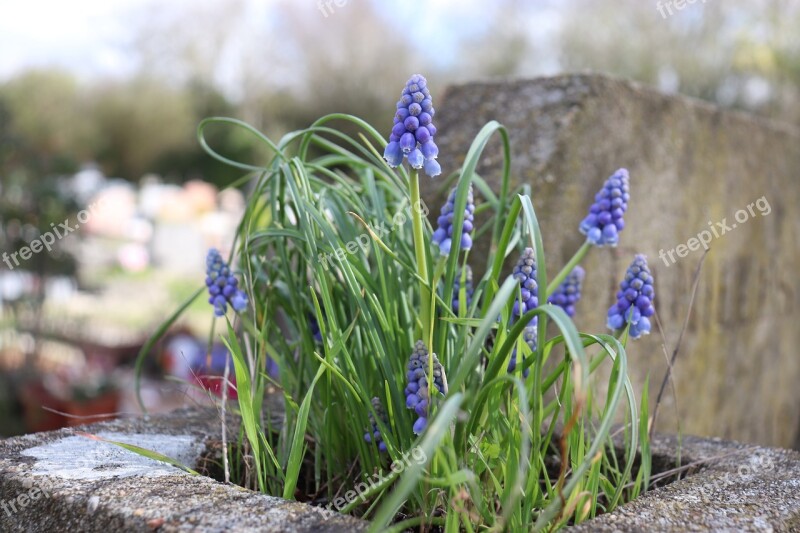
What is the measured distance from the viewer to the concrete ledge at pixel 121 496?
87 centimetres

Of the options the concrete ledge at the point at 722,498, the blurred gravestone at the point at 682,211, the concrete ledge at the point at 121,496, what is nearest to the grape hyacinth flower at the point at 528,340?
the concrete ledge at the point at 722,498

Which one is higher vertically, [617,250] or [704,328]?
[617,250]

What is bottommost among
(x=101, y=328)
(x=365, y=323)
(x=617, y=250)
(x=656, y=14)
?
(x=101, y=328)

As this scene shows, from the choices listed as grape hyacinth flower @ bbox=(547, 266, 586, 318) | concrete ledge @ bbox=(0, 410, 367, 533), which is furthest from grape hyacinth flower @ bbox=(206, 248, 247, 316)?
grape hyacinth flower @ bbox=(547, 266, 586, 318)

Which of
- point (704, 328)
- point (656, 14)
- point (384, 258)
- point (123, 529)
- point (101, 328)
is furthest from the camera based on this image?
point (656, 14)

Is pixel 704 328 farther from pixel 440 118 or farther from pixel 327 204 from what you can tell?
pixel 327 204

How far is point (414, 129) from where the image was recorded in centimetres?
93

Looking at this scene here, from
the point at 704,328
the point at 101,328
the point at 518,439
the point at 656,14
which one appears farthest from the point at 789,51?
the point at 518,439

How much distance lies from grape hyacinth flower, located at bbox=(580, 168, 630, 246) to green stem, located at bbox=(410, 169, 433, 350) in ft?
1.12

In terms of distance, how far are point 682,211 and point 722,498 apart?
1.38 meters

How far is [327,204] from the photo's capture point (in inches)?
51.4

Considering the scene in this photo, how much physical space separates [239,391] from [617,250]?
1.18m

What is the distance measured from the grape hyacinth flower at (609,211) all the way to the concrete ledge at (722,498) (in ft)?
1.32

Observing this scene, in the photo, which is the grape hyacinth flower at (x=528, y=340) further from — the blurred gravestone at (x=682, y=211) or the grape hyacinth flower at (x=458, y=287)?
the blurred gravestone at (x=682, y=211)
